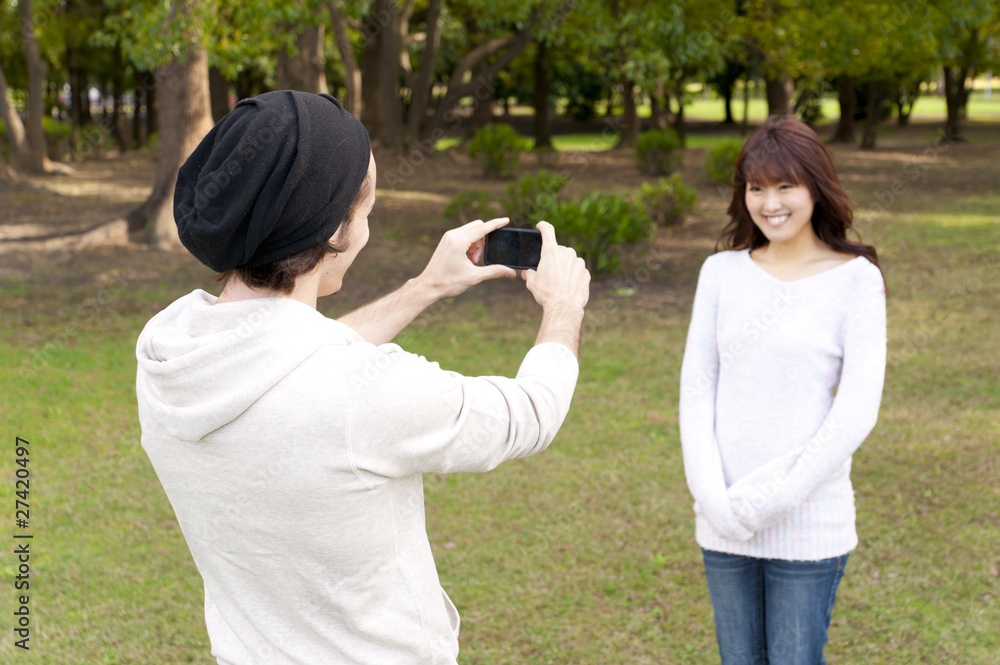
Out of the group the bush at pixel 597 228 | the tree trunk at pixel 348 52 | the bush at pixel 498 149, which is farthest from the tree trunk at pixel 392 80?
the bush at pixel 597 228

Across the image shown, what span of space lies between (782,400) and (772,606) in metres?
0.61

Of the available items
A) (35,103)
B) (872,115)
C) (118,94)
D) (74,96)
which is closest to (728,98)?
(872,115)

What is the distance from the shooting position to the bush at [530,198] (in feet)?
37.3

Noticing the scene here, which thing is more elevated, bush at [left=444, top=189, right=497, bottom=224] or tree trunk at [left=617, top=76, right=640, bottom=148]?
tree trunk at [left=617, top=76, right=640, bottom=148]

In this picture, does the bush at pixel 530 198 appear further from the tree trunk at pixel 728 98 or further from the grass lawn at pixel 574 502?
the tree trunk at pixel 728 98

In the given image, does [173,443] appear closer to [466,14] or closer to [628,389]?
[628,389]

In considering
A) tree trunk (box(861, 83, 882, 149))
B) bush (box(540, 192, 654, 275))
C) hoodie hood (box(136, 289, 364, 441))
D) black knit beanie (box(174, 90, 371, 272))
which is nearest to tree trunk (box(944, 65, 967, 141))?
tree trunk (box(861, 83, 882, 149))

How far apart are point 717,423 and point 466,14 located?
24864 mm

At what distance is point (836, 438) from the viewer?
8.26ft

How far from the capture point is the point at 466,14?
25.6m

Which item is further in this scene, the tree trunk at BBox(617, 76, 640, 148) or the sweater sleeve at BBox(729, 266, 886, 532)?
the tree trunk at BBox(617, 76, 640, 148)

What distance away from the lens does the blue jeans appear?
2529mm

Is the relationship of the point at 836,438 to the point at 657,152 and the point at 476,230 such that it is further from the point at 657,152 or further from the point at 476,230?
the point at 657,152

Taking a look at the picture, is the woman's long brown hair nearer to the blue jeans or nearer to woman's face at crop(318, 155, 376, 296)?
the blue jeans
